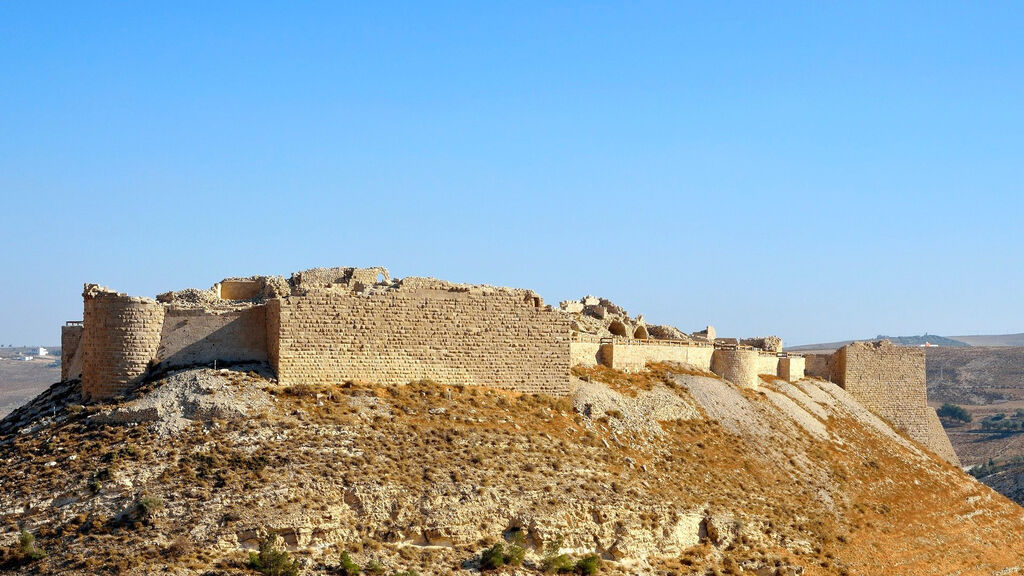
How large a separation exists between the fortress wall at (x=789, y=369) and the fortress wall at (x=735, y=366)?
4.05 meters

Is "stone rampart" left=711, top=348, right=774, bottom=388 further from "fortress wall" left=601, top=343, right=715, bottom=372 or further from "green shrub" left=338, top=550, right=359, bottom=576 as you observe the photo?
"green shrub" left=338, top=550, right=359, bottom=576

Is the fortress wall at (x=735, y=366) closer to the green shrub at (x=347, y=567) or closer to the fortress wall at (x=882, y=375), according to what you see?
Result: the fortress wall at (x=882, y=375)

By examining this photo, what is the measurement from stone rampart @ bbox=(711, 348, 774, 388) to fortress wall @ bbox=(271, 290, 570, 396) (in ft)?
33.7

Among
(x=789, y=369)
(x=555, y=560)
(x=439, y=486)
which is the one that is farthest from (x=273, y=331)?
(x=789, y=369)

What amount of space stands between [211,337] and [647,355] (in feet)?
53.8

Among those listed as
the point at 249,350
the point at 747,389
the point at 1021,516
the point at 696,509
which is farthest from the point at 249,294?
the point at 1021,516

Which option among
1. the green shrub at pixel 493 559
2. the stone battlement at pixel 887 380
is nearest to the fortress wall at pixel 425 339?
the green shrub at pixel 493 559

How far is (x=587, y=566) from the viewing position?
27000 mm

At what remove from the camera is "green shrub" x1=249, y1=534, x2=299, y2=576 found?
23.4 metres

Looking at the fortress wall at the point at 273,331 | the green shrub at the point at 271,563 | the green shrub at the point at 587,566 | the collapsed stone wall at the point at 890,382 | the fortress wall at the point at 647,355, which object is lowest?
the green shrub at the point at 587,566

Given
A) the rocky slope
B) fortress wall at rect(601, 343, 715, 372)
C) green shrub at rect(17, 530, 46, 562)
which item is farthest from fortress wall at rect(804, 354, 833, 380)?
green shrub at rect(17, 530, 46, 562)

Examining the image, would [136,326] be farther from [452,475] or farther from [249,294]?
[452,475]

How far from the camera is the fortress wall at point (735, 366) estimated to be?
43.2 meters

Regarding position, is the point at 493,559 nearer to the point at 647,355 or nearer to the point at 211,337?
the point at 211,337
